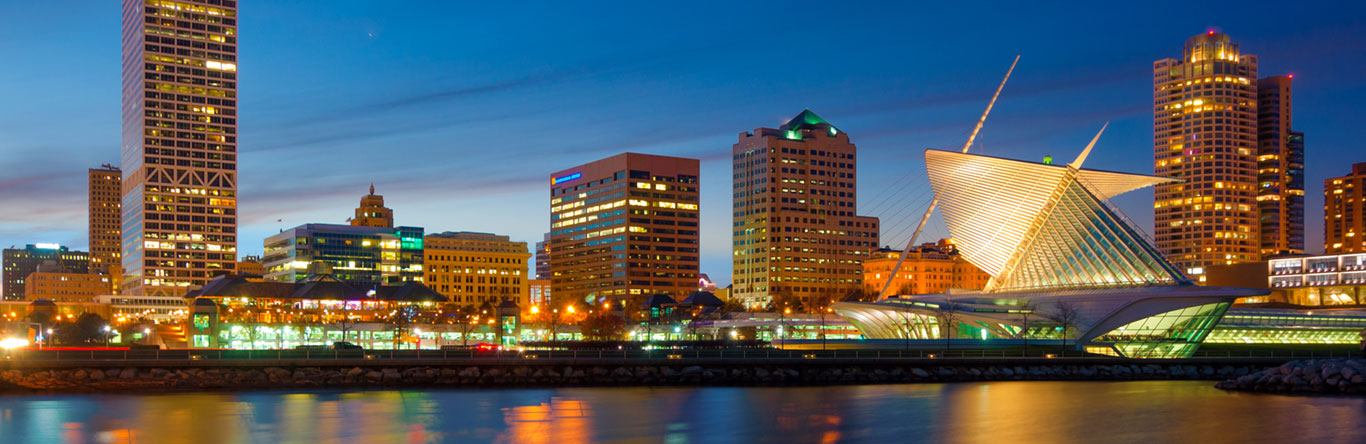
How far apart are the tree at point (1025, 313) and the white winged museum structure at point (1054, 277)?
10cm

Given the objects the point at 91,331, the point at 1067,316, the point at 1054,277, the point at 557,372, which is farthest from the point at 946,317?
the point at 91,331

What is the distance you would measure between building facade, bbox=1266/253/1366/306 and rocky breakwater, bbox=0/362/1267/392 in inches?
3128

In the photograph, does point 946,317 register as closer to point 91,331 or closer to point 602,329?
point 602,329

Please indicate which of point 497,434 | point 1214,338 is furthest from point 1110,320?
point 497,434

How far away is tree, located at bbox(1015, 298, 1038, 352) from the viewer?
91.4 meters

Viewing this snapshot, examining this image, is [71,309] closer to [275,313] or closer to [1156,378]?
[275,313]

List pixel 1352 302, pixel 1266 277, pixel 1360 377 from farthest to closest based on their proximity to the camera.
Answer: pixel 1266 277, pixel 1352 302, pixel 1360 377

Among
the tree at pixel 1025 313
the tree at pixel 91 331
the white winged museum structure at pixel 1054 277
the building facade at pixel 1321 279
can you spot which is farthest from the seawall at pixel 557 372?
the building facade at pixel 1321 279

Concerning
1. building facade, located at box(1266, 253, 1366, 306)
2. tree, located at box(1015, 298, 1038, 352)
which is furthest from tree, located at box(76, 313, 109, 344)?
building facade, located at box(1266, 253, 1366, 306)

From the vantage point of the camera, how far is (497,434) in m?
45.2

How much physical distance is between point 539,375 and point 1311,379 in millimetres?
41206

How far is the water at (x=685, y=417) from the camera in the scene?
44.6 meters

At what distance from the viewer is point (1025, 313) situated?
91.9 metres

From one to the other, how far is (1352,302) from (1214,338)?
56587mm
